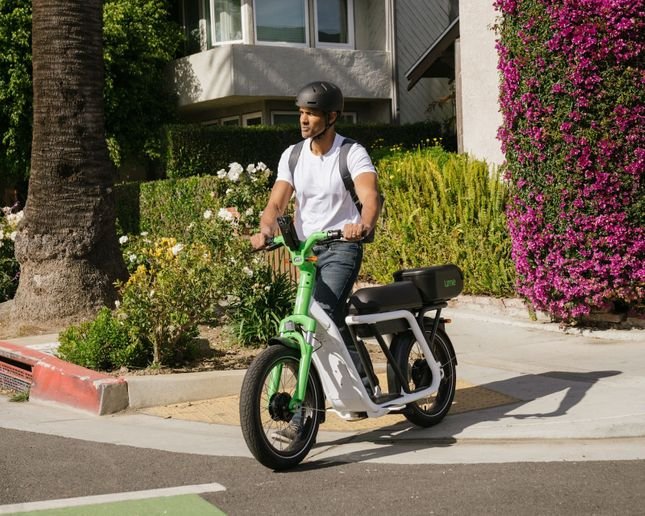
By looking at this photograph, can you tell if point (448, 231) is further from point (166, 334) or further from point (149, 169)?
point (149, 169)

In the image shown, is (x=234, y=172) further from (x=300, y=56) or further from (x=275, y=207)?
(x=300, y=56)

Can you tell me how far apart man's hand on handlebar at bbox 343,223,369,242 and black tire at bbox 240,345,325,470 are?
0.73 meters

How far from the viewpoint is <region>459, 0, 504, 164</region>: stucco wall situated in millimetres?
12523

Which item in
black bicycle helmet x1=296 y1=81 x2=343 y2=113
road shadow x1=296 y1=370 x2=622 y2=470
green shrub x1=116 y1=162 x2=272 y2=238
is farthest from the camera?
green shrub x1=116 y1=162 x2=272 y2=238

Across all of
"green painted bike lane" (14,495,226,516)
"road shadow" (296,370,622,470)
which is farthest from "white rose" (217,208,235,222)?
"green painted bike lane" (14,495,226,516)

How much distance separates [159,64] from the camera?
2358cm

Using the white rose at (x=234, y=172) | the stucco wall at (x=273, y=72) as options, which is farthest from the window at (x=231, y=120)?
the white rose at (x=234, y=172)

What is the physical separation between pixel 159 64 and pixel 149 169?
243cm

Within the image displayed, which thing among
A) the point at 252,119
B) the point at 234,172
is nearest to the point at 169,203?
the point at 252,119

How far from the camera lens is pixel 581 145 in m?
9.50

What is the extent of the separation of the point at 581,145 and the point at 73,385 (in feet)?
16.4

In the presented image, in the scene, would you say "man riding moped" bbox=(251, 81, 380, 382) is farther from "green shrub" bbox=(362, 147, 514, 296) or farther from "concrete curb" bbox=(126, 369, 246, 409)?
"green shrub" bbox=(362, 147, 514, 296)

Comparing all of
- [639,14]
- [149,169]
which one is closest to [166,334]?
[639,14]

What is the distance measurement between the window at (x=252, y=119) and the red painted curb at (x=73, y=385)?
15445mm
